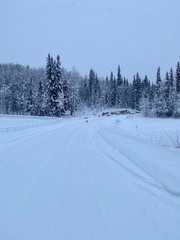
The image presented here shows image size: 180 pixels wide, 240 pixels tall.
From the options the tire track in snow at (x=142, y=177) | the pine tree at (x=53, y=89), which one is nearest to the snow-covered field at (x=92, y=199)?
the tire track in snow at (x=142, y=177)

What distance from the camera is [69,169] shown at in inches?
412

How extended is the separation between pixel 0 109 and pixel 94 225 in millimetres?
100657

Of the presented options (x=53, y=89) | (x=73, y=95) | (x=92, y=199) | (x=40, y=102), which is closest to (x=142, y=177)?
(x=92, y=199)

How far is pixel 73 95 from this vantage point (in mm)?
98375

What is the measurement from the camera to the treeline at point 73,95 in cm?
6733

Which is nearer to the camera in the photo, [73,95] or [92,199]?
[92,199]

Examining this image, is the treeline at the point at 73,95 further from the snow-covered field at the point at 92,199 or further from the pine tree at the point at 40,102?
the snow-covered field at the point at 92,199

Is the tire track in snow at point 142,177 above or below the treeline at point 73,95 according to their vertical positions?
below

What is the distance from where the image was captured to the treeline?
6733 centimetres

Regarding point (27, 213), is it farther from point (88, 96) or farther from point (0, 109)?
point (88, 96)

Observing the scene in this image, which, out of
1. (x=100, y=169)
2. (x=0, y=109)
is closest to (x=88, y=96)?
(x=0, y=109)

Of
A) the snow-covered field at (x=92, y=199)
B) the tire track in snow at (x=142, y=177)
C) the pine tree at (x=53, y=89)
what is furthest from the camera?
the pine tree at (x=53, y=89)

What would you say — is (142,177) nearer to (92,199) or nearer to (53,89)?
(92,199)

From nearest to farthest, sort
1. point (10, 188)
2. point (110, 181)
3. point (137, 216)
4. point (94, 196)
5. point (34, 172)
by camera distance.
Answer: point (137, 216) < point (94, 196) < point (10, 188) < point (110, 181) < point (34, 172)
